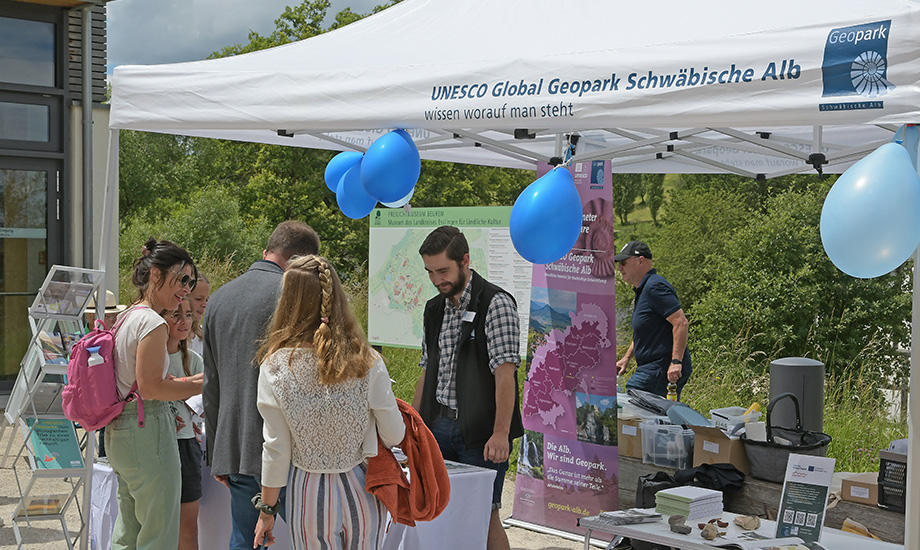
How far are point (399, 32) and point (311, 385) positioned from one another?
1832 mm

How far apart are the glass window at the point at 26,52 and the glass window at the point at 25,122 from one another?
9.7 inches

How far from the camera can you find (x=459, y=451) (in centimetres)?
388

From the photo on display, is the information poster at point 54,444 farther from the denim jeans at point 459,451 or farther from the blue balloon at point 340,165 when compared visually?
the blue balloon at point 340,165

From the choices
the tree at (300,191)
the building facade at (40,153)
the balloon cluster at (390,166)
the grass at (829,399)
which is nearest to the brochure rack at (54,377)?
the balloon cluster at (390,166)

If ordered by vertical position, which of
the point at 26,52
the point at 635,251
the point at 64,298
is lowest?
the point at 64,298

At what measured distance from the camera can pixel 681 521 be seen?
10.5 feet

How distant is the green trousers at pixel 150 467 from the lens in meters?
3.40

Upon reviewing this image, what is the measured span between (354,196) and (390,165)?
1.59 metres

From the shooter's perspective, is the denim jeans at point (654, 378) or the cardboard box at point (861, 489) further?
the denim jeans at point (654, 378)

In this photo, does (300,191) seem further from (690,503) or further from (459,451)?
(690,503)

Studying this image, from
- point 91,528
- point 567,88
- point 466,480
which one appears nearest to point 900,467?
point 466,480

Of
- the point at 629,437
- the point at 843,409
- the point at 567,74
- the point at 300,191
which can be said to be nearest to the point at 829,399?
the point at 843,409

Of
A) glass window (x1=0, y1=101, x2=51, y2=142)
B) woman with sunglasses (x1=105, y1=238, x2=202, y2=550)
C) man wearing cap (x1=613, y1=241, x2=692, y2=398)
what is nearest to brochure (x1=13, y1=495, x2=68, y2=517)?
woman with sunglasses (x1=105, y1=238, x2=202, y2=550)

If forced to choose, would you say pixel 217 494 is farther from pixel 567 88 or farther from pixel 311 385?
pixel 567 88
